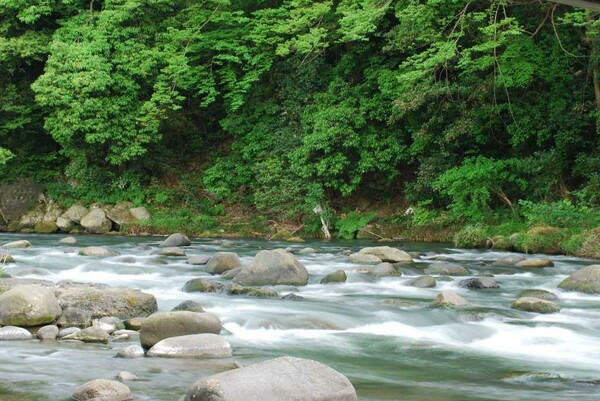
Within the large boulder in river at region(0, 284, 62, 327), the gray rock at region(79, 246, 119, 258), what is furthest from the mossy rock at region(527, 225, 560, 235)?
the large boulder in river at region(0, 284, 62, 327)

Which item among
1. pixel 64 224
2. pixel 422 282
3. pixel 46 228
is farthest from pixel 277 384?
pixel 46 228

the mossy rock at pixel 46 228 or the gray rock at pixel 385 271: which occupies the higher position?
the gray rock at pixel 385 271

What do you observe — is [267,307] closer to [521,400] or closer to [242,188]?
[521,400]

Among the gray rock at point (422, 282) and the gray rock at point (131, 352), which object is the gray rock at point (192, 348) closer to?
the gray rock at point (131, 352)

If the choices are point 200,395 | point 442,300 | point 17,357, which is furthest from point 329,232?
point 200,395

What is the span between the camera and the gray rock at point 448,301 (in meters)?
10.0

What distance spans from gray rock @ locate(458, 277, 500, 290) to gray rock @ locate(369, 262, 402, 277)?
1363 millimetres

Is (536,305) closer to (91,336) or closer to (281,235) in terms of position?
(91,336)

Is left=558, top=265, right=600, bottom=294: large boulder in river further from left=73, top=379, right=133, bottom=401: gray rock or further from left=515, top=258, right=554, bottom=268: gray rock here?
left=73, top=379, right=133, bottom=401: gray rock

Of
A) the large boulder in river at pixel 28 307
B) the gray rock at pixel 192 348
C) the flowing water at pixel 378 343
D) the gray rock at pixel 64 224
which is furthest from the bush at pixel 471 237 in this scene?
the gray rock at pixel 64 224

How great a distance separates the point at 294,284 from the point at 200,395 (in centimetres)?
695

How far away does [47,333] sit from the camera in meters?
8.09

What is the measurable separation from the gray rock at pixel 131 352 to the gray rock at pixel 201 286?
4.00m

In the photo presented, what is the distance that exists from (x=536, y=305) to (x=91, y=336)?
565cm
